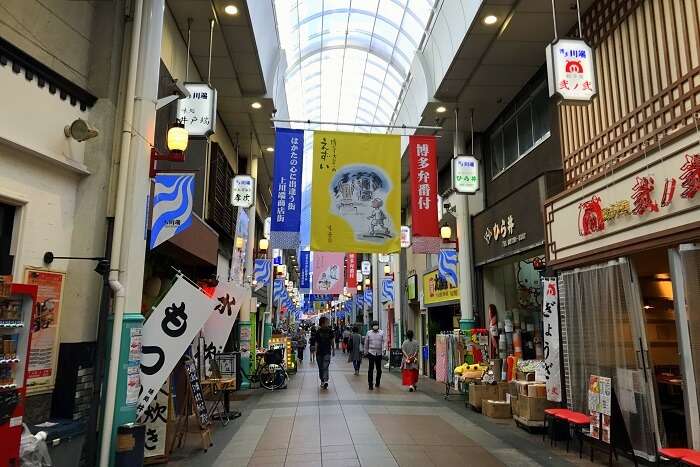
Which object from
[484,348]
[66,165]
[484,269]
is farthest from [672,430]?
[66,165]

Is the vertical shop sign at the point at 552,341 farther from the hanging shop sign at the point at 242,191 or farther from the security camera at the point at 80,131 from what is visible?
the hanging shop sign at the point at 242,191

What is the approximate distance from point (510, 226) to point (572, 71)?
4770 millimetres

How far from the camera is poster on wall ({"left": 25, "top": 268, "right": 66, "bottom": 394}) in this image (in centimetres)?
542

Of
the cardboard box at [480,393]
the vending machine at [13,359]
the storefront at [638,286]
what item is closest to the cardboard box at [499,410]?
the cardboard box at [480,393]

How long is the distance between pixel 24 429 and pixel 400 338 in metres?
20.1

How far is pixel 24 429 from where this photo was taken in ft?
15.0

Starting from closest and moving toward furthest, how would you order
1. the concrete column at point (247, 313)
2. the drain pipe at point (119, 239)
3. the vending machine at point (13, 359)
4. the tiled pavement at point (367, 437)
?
the vending machine at point (13, 359)
the drain pipe at point (119, 239)
the tiled pavement at point (367, 437)
the concrete column at point (247, 313)

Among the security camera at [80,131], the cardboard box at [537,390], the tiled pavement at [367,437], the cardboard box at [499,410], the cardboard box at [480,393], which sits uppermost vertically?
the security camera at [80,131]

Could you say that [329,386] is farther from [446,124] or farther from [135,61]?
[135,61]

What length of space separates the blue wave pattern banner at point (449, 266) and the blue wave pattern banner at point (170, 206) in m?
10.2

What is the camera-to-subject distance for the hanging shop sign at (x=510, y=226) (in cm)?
1014

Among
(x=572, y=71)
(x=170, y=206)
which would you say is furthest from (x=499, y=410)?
(x=170, y=206)

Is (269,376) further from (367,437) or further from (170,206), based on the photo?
(170,206)

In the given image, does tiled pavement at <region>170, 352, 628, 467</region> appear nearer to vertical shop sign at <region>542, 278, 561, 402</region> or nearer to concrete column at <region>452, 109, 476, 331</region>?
vertical shop sign at <region>542, 278, 561, 402</region>
